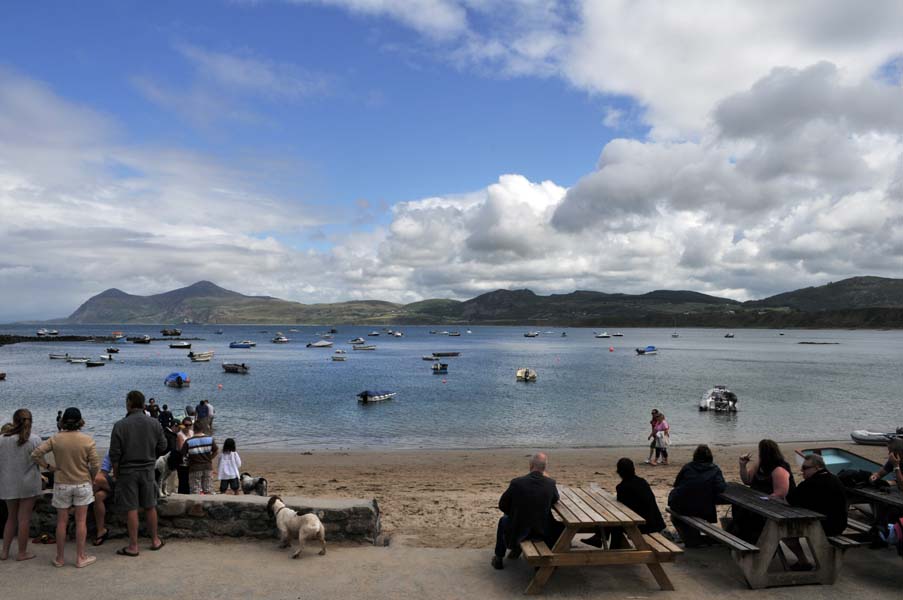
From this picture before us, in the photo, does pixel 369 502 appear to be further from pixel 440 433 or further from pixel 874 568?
pixel 440 433

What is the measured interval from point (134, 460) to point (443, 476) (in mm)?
12402

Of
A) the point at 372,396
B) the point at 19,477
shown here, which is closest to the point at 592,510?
the point at 19,477

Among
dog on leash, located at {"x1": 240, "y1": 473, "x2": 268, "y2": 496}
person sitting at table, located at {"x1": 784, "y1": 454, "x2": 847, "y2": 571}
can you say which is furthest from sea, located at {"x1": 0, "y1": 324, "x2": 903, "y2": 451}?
person sitting at table, located at {"x1": 784, "y1": 454, "x2": 847, "y2": 571}

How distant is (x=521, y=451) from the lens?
81.3 ft

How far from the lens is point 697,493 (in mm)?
7707

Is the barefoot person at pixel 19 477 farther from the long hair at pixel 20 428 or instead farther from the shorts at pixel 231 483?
the shorts at pixel 231 483

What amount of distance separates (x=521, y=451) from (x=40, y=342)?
15260 cm

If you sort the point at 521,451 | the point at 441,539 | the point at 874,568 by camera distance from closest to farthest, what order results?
the point at 874,568 → the point at 441,539 → the point at 521,451

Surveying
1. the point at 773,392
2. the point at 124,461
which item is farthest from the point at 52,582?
the point at 773,392

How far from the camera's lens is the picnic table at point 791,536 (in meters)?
6.52

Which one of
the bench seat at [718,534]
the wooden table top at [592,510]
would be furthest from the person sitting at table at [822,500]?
the wooden table top at [592,510]

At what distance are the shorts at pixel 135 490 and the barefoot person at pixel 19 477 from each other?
1002 millimetres

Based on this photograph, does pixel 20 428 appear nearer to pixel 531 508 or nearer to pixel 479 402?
pixel 531 508

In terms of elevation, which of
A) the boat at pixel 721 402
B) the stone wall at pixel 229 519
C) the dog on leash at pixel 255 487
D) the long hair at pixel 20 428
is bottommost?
the boat at pixel 721 402
